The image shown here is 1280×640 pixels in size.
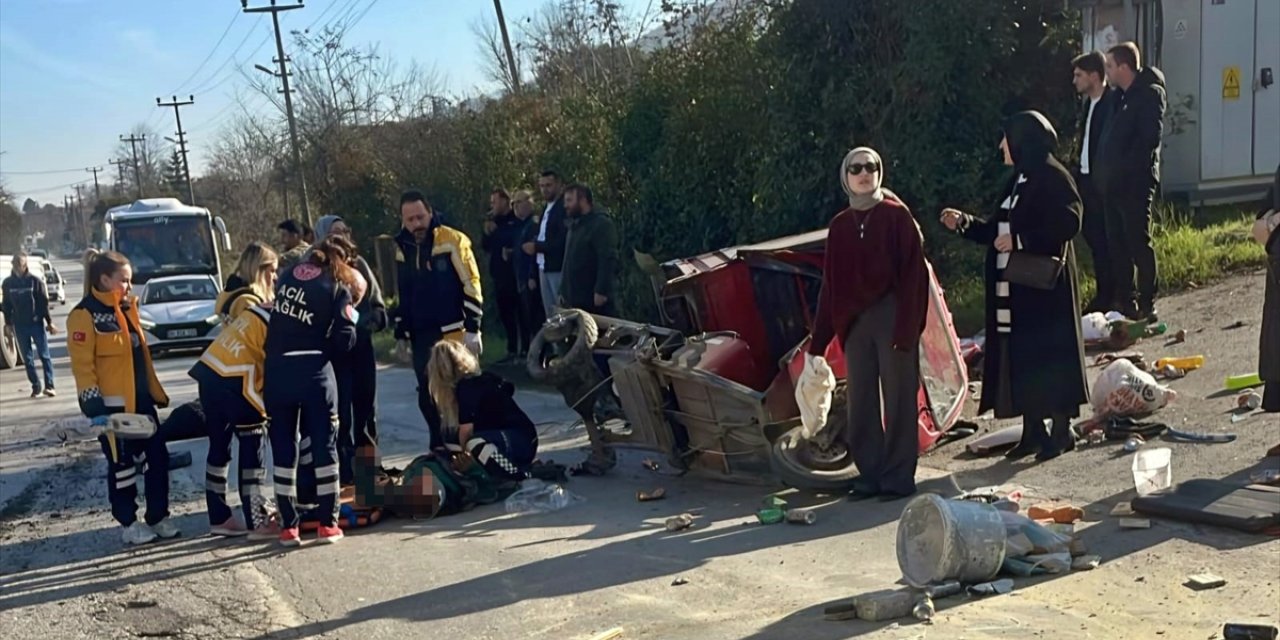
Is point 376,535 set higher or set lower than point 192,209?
lower

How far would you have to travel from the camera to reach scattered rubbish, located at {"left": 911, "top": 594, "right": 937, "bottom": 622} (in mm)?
4883

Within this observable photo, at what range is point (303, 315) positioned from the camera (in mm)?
7156

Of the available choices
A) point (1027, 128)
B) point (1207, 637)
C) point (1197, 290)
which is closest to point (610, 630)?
point (1207, 637)

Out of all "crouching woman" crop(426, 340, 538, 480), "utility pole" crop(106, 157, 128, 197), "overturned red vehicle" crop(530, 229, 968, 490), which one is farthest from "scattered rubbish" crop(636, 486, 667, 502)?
"utility pole" crop(106, 157, 128, 197)

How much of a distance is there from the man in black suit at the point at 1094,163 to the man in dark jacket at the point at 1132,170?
0.12m

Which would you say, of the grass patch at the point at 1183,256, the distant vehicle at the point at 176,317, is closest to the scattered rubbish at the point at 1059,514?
the grass patch at the point at 1183,256

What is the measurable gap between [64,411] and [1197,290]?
1315cm

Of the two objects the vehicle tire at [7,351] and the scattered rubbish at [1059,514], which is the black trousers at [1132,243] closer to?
the scattered rubbish at [1059,514]

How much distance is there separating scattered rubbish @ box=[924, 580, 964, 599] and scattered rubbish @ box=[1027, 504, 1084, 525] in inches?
45.2

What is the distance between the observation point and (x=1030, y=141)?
7098 millimetres

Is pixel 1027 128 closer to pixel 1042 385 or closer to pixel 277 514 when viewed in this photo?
pixel 1042 385

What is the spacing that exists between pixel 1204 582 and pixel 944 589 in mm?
1051

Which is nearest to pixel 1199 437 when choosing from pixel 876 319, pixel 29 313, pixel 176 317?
pixel 876 319

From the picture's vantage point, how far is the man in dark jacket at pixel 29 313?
17.6 m
